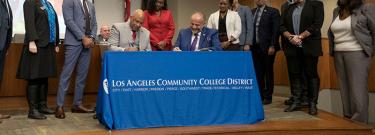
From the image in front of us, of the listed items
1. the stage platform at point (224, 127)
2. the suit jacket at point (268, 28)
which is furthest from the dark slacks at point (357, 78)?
the suit jacket at point (268, 28)

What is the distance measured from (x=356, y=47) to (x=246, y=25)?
126 cm

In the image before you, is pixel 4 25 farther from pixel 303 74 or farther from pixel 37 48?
pixel 303 74

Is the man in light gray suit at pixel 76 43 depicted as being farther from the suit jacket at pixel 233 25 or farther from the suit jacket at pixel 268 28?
the suit jacket at pixel 268 28

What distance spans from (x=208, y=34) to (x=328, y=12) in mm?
2827

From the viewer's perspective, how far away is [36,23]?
4.04 metres

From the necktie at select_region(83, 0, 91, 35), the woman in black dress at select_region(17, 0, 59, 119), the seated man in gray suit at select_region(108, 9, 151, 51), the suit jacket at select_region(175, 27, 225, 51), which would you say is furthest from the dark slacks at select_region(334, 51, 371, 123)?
the woman in black dress at select_region(17, 0, 59, 119)

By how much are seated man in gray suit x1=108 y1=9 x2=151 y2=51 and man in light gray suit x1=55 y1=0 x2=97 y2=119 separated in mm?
335

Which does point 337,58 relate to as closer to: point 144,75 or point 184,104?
point 184,104

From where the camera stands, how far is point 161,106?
3.45 meters

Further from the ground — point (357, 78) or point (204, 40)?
point (204, 40)

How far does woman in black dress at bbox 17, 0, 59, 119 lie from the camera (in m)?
3.96

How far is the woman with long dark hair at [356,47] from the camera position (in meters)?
4.05

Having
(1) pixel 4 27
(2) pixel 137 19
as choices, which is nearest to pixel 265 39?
(2) pixel 137 19

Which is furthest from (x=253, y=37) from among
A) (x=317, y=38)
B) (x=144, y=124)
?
(x=144, y=124)
